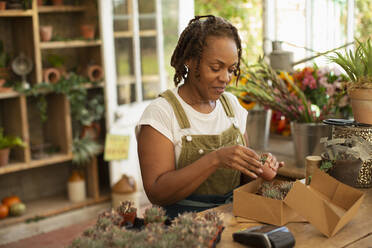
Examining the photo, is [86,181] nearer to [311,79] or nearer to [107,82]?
[107,82]

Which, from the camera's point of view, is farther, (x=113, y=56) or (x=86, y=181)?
(x=86, y=181)

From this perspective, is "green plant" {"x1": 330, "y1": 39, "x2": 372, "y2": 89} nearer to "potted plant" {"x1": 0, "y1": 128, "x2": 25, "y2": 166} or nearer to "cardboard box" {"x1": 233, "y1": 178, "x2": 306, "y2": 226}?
"cardboard box" {"x1": 233, "y1": 178, "x2": 306, "y2": 226}

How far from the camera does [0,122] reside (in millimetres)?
3846

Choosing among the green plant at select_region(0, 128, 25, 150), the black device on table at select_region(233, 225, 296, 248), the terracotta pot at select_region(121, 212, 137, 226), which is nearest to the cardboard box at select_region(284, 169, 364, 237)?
the black device on table at select_region(233, 225, 296, 248)

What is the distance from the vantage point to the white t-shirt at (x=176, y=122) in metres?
1.70

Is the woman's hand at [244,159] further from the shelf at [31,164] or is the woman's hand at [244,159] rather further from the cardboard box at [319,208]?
the shelf at [31,164]

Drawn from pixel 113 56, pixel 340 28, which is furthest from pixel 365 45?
pixel 113 56

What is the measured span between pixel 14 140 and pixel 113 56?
106cm

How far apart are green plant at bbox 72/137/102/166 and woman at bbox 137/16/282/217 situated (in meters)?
2.14

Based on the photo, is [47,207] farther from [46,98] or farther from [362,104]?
[362,104]

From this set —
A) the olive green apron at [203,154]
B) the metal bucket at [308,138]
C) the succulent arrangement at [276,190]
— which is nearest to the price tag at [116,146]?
the metal bucket at [308,138]

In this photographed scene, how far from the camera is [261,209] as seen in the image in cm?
137

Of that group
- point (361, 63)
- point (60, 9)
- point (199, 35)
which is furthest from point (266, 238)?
point (60, 9)

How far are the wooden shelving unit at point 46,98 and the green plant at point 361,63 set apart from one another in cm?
251
